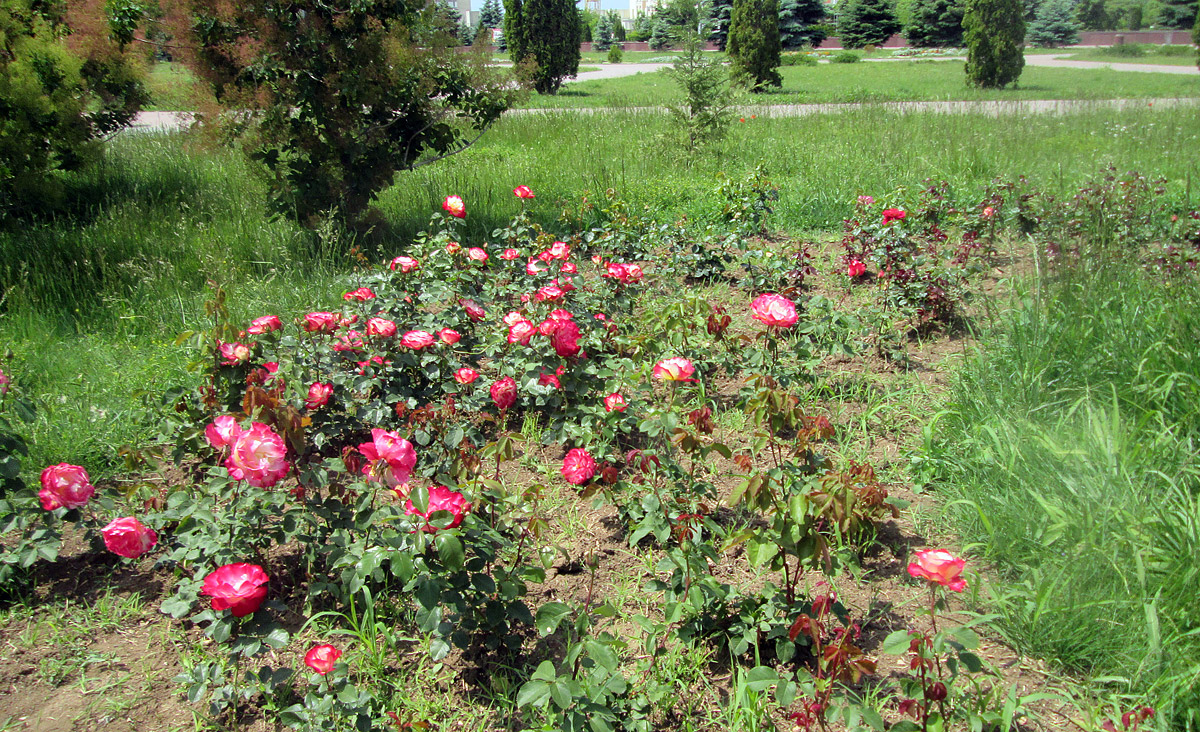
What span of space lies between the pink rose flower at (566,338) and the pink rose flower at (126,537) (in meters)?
1.28

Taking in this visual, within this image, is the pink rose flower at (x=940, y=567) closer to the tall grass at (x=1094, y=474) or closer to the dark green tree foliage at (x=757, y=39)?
the tall grass at (x=1094, y=474)

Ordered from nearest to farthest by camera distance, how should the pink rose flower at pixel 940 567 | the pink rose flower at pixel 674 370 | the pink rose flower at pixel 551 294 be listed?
the pink rose flower at pixel 940 567, the pink rose flower at pixel 674 370, the pink rose flower at pixel 551 294

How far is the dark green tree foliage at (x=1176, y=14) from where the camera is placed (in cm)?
2457

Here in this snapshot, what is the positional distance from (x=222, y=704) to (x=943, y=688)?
1.43 m

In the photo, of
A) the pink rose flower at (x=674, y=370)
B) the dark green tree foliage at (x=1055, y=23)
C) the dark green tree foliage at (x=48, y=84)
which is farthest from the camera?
the dark green tree foliage at (x=1055, y=23)

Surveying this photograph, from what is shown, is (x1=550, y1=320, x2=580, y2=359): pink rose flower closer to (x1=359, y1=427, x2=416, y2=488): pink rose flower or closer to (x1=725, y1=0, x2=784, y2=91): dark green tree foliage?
(x1=359, y1=427, x2=416, y2=488): pink rose flower

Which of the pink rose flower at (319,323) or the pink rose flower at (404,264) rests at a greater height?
the pink rose flower at (404,264)

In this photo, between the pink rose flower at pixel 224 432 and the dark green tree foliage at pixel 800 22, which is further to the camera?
the dark green tree foliage at pixel 800 22

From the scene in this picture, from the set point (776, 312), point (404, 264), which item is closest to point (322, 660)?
point (776, 312)

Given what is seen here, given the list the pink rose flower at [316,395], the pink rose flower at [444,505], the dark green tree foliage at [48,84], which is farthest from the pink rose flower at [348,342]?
the dark green tree foliage at [48,84]

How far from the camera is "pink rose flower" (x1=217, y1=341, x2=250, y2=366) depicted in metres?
2.13

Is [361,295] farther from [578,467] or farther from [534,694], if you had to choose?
[534,694]

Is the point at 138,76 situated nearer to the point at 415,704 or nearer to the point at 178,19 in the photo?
the point at 178,19

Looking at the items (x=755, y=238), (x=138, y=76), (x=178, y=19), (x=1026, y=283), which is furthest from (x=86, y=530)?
(x=138, y=76)
